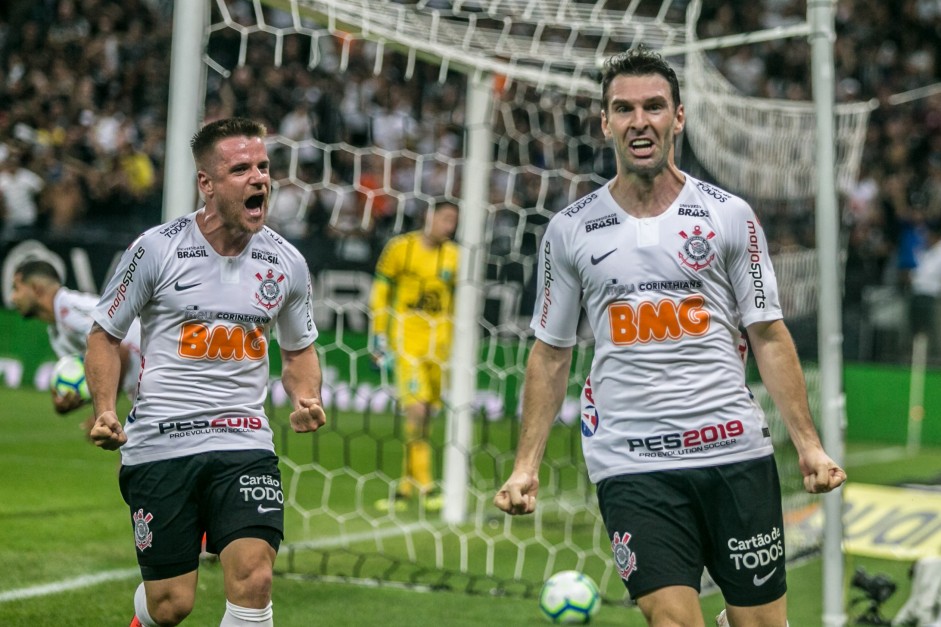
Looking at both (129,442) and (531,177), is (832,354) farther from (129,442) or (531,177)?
(531,177)

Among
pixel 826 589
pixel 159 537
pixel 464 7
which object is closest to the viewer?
pixel 159 537

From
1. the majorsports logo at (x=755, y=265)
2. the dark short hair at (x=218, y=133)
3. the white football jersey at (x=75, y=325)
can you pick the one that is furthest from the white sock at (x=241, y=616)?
the white football jersey at (x=75, y=325)

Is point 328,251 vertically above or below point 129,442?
above

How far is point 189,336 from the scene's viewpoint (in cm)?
465

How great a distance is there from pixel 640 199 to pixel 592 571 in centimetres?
421

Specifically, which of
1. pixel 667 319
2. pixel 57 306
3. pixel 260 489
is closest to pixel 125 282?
pixel 260 489

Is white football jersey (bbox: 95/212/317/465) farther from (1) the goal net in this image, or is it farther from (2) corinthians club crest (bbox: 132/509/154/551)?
(1) the goal net

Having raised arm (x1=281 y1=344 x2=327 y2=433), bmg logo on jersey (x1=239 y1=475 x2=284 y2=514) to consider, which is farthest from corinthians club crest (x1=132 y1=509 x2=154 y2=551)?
raised arm (x1=281 y1=344 x2=327 y2=433)

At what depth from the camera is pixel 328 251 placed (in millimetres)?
15383

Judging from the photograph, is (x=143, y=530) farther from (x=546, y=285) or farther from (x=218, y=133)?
(x=546, y=285)

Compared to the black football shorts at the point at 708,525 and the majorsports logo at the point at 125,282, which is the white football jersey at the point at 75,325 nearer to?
the majorsports logo at the point at 125,282

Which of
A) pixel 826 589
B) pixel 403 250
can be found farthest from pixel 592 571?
pixel 403 250

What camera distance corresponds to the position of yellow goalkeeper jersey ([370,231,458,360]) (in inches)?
402

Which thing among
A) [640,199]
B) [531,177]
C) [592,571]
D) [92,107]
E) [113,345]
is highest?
[92,107]
